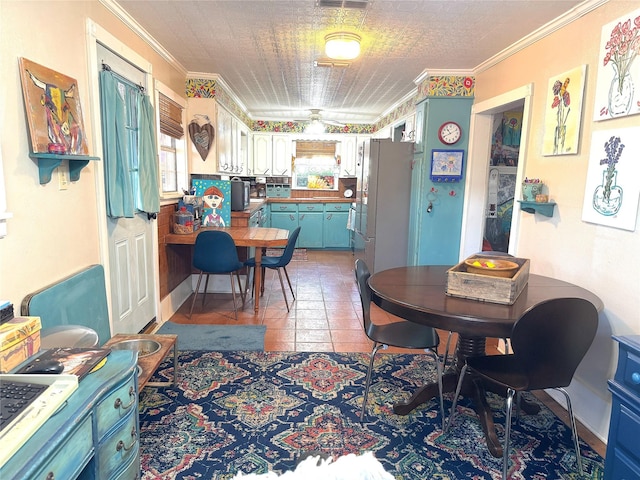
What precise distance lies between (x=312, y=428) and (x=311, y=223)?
5279 mm

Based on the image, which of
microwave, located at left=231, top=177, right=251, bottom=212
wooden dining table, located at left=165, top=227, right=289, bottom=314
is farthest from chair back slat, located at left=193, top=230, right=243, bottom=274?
microwave, located at left=231, top=177, right=251, bottom=212

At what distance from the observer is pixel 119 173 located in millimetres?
2523

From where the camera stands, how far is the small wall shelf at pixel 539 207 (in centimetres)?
255

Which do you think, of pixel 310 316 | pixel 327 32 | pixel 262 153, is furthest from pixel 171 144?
pixel 262 153

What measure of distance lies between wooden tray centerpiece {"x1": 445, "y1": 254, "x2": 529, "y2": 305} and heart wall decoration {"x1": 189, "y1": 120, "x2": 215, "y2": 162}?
3.17 m

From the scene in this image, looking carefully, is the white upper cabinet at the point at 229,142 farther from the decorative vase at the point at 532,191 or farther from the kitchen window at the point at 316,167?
the decorative vase at the point at 532,191

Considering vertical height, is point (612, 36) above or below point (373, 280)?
above

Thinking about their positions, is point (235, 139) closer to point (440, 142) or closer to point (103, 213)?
point (440, 142)

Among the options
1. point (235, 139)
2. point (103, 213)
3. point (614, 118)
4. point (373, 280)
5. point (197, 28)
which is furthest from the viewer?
point (235, 139)

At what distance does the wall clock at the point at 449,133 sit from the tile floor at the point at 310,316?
1904mm

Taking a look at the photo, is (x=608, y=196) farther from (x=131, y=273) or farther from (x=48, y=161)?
(x=131, y=273)

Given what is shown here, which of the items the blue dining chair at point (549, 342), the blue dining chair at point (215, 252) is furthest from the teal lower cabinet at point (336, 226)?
the blue dining chair at point (549, 342)

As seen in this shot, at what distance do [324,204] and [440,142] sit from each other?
3.36 meters

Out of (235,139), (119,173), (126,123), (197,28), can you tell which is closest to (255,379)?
(119,173)
